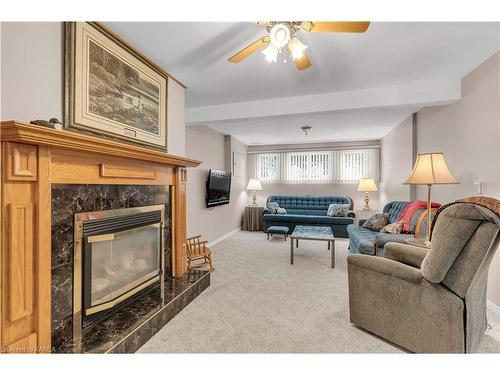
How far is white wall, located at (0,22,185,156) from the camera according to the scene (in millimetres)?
1218

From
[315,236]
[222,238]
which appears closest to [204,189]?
[222,238]

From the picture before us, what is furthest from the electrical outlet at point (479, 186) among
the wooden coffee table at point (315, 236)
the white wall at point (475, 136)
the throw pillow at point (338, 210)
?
the throw pillow at point (338, 210)

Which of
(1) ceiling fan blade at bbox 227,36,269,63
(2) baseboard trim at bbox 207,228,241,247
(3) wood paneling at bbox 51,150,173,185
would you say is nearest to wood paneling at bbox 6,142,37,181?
(3) wood paneling at bbox 51,150,173,185

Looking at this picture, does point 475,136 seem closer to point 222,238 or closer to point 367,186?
point 367,186

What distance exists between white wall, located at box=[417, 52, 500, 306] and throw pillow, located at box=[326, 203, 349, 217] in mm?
2248

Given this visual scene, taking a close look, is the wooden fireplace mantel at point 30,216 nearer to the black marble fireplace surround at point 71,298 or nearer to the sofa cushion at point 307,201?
the black marble fireplace surround at point 71,298

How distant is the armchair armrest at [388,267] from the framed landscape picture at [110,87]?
2.24 meters

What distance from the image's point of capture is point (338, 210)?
17.9 feet

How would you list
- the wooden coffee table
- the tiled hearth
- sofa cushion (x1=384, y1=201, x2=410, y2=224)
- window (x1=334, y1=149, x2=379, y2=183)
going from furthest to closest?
A: window (x1=334, y1=149, x2=379, y2=183)
sofa cushion (x1=384, y1=201, x2=410, y2=224)
the wooden coffee table
the tiled hearth

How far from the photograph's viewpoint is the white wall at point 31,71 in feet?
4.00

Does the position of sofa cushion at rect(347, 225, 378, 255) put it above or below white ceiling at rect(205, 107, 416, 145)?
below

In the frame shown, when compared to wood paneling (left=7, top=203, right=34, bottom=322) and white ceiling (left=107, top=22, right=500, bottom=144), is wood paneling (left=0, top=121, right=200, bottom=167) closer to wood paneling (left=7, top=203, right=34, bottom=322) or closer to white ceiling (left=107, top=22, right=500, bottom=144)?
wood paneling (left=7, top=203, right=34, bottom=322)

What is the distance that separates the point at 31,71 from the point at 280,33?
1.54m

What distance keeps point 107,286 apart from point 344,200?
5.59 meters
